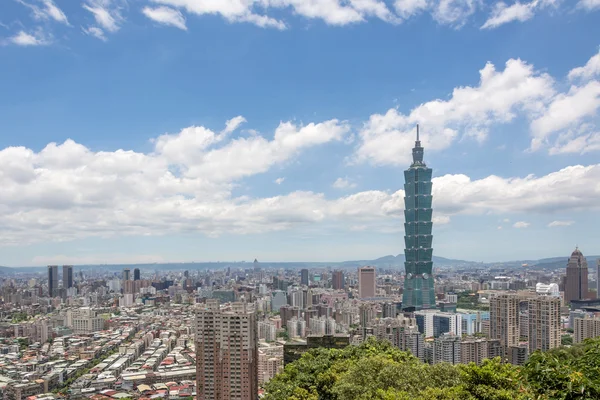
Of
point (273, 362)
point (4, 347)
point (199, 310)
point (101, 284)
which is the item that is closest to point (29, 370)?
point (4, 347)

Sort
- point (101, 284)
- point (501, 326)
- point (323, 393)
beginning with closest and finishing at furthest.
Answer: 1. point (323, 393)
2. point (501, 326)
3. point (101, 284)

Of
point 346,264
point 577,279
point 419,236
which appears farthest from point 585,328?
point 346,264

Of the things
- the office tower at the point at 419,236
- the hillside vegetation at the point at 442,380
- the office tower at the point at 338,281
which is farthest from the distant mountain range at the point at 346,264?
the hillside vegetation at the point at 442,380

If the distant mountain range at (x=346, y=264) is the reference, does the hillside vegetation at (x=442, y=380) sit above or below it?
above

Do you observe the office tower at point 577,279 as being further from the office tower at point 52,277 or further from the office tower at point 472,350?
the office tower at point 52,277

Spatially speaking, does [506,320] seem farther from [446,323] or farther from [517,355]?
[446,323]

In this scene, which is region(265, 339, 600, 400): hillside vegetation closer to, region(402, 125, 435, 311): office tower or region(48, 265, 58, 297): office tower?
region(402, 125, 435, 311): office tower

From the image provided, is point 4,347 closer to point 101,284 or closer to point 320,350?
point 320,350
